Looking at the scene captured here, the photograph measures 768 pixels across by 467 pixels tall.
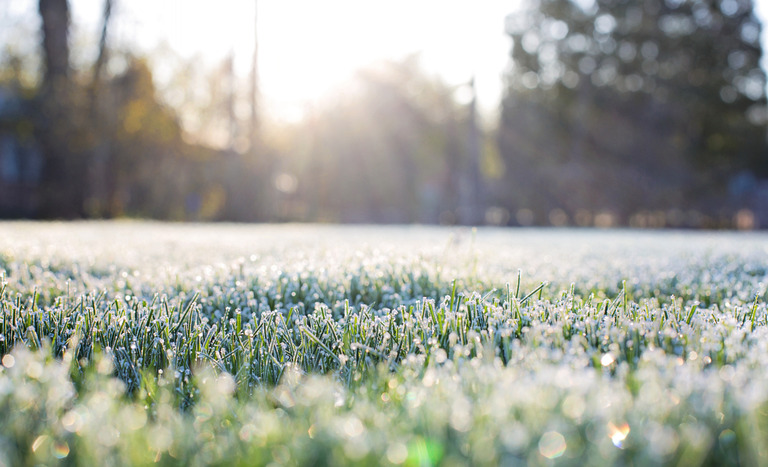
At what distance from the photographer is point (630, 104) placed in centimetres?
2978

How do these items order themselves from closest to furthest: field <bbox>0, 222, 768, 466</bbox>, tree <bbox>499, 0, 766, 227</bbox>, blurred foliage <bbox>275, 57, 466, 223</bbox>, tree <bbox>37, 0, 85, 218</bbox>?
field <bbox>0, 222, 768, 466</bbox> < tree <bbox>37, 0, 85, 218</bbox> < blurred foliage <bbox>275, 57, 466, 223</bbox> < tree <bbox>499, 0, 766, 227</bbox>

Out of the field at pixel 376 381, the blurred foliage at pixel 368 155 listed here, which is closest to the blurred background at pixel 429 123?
the blurred foliage at pixel 368 155

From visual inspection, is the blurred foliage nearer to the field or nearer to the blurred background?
the blurred background

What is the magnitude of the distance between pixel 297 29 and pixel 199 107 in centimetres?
1565

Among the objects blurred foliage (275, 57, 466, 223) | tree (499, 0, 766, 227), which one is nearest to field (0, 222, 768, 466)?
blurred foliage (275, 57, 466, 223)

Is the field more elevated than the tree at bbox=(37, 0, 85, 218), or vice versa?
the tree at bbox=(37, 0, 85, 218)

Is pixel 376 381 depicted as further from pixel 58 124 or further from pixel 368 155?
pixel 368 155

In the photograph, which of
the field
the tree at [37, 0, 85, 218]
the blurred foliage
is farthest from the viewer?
the blurred foliage

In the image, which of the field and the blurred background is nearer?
the field

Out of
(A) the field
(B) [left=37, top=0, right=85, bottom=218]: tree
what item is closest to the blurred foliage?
(B) [left=37, top=0, right=85, bottom=218]: tree

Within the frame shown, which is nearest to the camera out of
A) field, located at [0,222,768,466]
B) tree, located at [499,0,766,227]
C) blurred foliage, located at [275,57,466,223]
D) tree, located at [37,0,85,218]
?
field, located at [0,222,768,466]

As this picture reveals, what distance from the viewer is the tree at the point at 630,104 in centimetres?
2822

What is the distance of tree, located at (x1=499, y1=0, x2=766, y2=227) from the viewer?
28219 millimetres

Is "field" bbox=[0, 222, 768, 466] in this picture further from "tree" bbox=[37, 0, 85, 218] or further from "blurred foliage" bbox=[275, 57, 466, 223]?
"blurred foliage" bbox=[275, 57, 466, 223]
